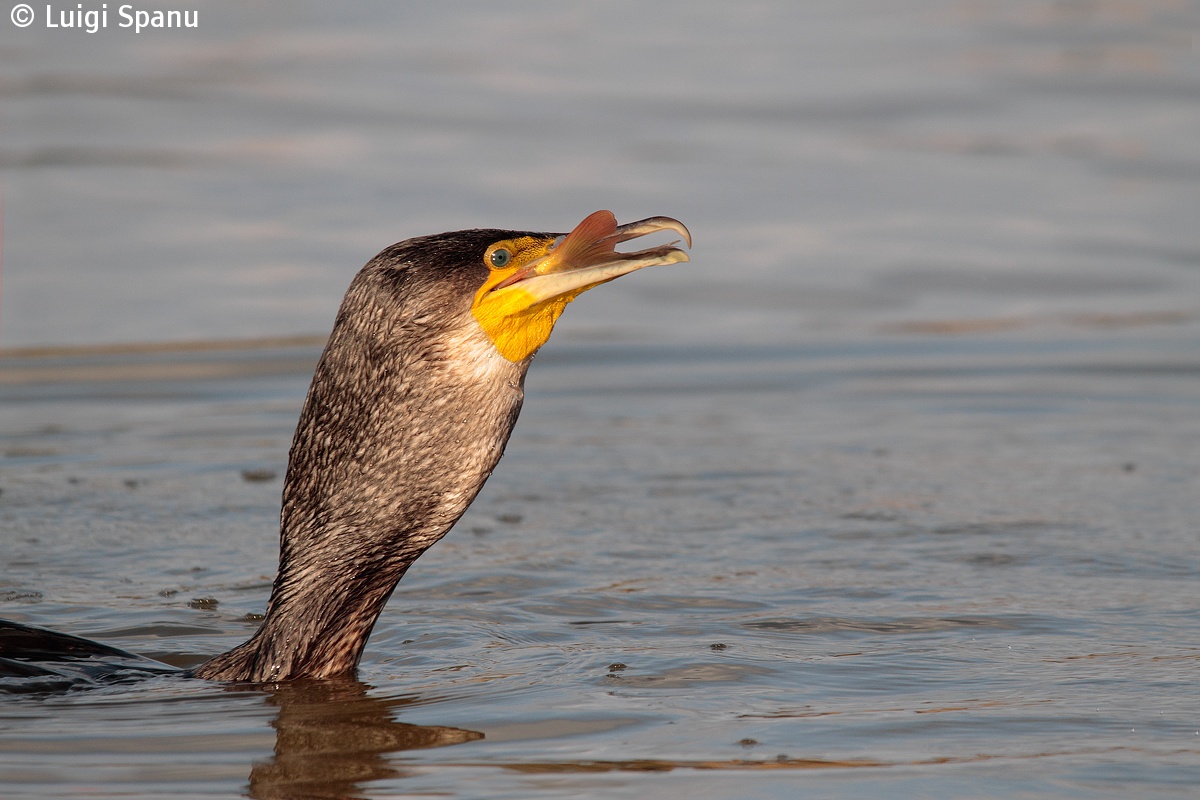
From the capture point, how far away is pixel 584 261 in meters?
4.28

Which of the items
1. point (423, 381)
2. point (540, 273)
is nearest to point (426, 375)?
point (423, 381)

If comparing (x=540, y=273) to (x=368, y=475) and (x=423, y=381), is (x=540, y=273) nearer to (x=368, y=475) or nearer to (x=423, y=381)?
(x=423, y=381)

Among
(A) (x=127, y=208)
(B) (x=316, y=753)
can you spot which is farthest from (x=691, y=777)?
(A) (x=127, y=208)

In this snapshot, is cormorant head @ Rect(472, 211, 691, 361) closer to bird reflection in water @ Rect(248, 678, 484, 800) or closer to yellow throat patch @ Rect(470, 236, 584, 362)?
yellow throat patch @ Rect(470, 236, 584, 362)

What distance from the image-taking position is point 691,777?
4.04 metres

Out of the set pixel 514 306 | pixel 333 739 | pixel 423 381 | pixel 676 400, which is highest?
pixel 514 306

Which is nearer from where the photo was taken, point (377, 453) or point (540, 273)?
point (540, 273)

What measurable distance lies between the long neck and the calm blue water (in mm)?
177

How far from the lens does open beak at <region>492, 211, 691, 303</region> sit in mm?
4199

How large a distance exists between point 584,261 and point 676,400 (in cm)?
475

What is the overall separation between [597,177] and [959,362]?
3714 mm

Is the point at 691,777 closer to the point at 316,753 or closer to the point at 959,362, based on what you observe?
the point at 316,753

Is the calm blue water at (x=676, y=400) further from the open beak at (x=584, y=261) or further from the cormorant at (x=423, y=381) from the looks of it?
the open beak at (x=584, y=261)

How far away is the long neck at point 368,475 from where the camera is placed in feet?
14.0
